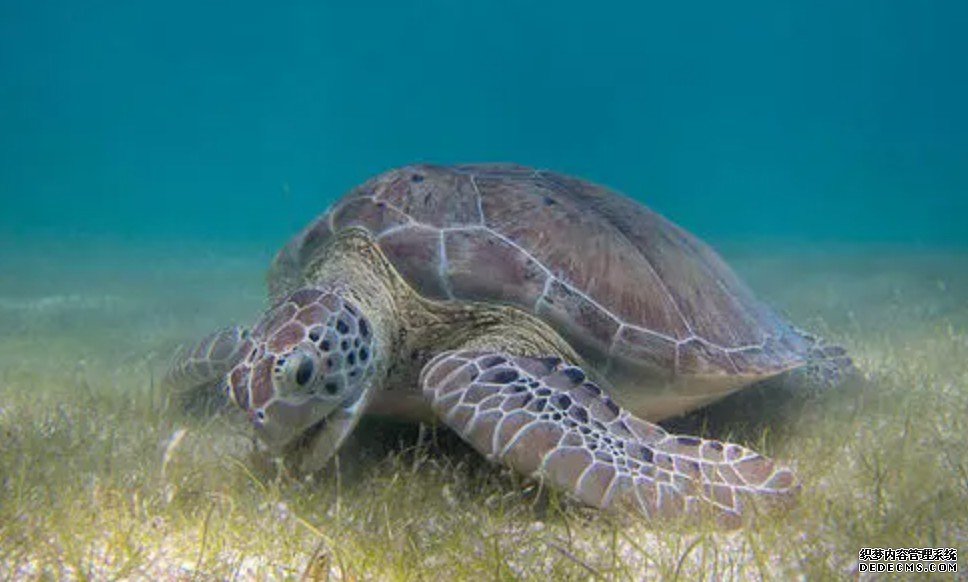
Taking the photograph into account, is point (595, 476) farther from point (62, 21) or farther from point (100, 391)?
point (62, 21)

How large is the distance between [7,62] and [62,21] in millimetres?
10821

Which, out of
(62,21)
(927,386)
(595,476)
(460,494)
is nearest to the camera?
(595,476)

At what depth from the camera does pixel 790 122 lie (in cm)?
12200

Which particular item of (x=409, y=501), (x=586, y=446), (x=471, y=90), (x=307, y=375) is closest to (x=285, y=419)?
(x=307, y=375)

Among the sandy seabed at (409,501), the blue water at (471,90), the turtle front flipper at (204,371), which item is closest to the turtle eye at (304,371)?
the sandy seabed at (409,501)

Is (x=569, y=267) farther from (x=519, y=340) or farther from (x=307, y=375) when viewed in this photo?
(x=307, y=375)

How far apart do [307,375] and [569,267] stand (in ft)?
5.07

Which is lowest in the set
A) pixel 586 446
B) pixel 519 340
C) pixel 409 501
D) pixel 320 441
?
pixel 409 501

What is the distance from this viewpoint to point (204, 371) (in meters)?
4.00

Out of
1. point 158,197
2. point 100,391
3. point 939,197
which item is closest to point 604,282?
point 100,391

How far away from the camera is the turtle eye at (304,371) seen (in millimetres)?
2631

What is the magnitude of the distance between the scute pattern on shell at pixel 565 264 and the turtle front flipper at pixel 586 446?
484mm

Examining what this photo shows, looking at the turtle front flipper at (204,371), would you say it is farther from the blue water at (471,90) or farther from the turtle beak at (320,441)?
the blue water at (471,90)

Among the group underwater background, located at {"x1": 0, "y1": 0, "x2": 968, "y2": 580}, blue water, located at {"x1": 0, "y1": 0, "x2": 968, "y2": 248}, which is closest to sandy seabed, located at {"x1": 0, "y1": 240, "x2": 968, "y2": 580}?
underwater background, located at {"x1": 0, "y1": 0, "x2": 968, "y2": 580}
